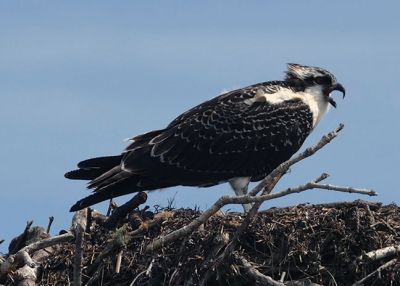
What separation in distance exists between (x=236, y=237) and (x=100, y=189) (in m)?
2.15

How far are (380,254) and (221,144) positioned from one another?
3.28 m

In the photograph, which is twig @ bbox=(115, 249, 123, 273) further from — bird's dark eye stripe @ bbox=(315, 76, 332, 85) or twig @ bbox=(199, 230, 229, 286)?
bird's dark eye stripe @ bbox=(315, 76, 332, 85)

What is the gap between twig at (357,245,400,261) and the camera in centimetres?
1220

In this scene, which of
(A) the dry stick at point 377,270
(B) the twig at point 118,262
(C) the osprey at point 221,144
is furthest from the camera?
(C) the osprey at point 221,144

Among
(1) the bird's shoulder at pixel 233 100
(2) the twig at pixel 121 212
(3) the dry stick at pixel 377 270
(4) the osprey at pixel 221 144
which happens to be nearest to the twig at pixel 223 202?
(2) the twig at pixel 121 212

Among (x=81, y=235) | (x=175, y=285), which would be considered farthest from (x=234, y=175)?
(x=81, y=235)

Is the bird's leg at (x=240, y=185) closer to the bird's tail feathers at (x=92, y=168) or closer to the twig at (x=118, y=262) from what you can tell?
the bird's tail feathers at (x=92, y=168)

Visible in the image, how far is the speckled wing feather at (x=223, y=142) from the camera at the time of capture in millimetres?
14641

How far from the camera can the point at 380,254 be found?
12.2 m

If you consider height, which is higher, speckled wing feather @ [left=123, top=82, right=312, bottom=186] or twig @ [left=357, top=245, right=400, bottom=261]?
speckled wing feather @ [left=123, top=82, right=312, bottom=186]

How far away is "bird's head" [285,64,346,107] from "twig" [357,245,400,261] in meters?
3.64

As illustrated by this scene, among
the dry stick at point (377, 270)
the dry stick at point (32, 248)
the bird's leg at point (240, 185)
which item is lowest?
the dry stick at point (377, 270)

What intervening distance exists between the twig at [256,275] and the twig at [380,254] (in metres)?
1.10

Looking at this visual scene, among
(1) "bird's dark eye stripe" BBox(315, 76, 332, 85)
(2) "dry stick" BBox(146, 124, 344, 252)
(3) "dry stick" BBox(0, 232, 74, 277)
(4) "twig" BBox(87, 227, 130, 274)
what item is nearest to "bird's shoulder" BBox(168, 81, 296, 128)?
(1) "bird's dark eye stripe" BBox(315, 76, 332, 85)
